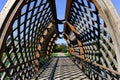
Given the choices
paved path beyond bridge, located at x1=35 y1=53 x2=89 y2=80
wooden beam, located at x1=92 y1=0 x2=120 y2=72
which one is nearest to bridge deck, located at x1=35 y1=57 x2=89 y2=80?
paved path beyond bridge, located at x1=35 y1=53 x2=89 y2=80

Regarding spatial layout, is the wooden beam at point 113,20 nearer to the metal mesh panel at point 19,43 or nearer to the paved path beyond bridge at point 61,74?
the metal mesh panel at point 19,43

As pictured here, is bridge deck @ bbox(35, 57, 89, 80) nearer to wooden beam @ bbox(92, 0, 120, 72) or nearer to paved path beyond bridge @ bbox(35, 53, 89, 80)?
paved path beyond bridge @ bbox(35, 53, 89, 80)

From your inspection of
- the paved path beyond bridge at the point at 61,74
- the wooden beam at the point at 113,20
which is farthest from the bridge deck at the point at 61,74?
the wooden beam at the point at 113,20

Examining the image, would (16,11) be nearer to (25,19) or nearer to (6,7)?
(6,7)

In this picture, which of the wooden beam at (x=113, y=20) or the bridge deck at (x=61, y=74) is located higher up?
the wooden beam at (x=113, y=20)

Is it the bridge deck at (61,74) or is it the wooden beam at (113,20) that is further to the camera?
the bridge deck at (61,74)

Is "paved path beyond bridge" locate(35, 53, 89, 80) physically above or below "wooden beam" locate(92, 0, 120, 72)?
below

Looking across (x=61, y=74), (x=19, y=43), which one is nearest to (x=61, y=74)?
(x=61, y=74)

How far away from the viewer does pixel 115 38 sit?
787cm

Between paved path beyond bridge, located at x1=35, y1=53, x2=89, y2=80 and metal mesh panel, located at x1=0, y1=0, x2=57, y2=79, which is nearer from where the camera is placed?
metal mesh panel, located at x1=0, y1=0, x2=57, y2=79

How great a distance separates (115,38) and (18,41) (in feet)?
17.6

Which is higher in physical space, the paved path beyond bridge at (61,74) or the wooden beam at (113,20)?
the wooden beam at (113,20)

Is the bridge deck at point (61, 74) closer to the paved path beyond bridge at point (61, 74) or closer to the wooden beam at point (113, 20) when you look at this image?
the paved path beyond bridge at point (61, 74)

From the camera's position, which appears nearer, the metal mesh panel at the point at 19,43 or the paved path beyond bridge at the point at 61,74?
the metal mesh panel at the point at 19,43
